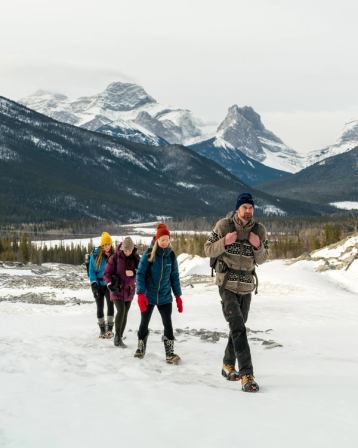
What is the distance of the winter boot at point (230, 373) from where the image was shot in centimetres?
821

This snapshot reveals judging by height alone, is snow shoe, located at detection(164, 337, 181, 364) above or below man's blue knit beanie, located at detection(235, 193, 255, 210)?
below

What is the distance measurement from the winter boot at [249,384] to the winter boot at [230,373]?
73 cm

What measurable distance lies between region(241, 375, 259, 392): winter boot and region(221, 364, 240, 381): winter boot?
0.73m

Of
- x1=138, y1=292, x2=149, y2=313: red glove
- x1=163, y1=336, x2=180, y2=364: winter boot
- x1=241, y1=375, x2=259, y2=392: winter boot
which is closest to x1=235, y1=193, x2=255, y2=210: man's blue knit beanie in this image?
x1=241, y1=375, x2=259, y2=392: winter boot

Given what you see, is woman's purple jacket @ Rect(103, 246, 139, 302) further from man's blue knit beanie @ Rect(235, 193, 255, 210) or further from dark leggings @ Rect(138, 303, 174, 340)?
man's blue knit beanie @ Rect(235, 193, 255, 210)

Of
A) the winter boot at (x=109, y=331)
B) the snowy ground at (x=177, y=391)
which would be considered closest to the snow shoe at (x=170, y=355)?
the snowy ground at (x=177, y=391)

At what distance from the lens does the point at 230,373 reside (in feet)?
27.1

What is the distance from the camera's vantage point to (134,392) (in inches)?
277

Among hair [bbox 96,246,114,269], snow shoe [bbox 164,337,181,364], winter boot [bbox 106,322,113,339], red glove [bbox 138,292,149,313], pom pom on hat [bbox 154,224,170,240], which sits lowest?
winter boot [bbox 106,322,113,339]

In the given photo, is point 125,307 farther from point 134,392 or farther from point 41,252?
point 41,252

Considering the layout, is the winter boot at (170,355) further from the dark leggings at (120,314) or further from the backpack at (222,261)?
the backpack at (222,261)

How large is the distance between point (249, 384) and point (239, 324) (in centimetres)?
87

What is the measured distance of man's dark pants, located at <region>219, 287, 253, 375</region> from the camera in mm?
7629

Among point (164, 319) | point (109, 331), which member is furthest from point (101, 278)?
point (164, 319)
